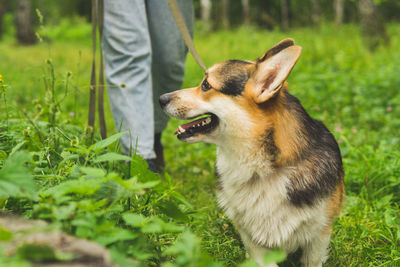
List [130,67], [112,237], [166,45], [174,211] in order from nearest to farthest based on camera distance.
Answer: [112,237], [174,211], [130,67], [166,45]

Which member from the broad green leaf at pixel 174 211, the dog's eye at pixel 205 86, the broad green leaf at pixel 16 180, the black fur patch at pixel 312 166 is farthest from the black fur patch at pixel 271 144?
the broad green leaf at pixel 16 180

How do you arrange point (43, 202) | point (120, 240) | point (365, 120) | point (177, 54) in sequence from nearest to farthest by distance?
point (120, 240) → point (43, 202) → point (177, 54) → point (365, 120)

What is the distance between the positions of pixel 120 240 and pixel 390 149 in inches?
105

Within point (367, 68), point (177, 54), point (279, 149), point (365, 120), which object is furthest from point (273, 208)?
point (367, 68)

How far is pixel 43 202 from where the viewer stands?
1556mm

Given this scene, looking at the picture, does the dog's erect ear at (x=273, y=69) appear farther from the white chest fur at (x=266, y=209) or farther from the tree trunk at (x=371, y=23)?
the tree trunk at (x=371, y=23)

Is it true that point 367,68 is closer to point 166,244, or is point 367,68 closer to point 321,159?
point 321,159

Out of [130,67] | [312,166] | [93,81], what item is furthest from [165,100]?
[312,166]

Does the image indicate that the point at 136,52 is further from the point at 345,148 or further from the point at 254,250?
the point at 345,148

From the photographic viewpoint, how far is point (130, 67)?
2.85m

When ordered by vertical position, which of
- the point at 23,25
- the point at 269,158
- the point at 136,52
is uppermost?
the point at 136,52

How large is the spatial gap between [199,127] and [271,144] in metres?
0.45

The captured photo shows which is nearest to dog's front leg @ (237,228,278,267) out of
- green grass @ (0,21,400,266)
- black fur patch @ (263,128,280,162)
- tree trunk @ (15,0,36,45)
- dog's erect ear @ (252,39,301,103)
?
green grass @ (0,21,400,266)

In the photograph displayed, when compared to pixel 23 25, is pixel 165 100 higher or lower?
higher
